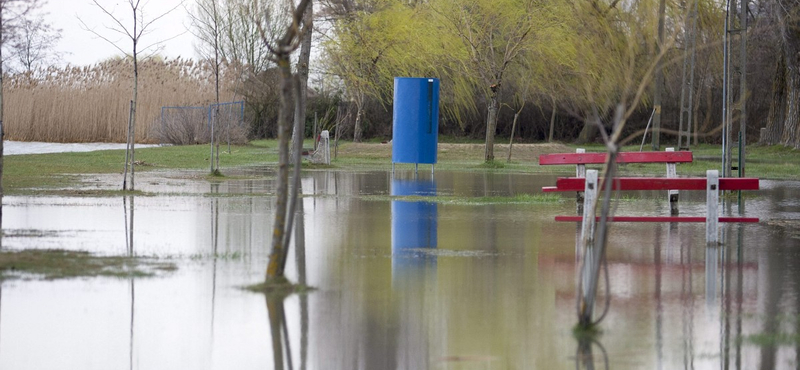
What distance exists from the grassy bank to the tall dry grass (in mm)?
4625

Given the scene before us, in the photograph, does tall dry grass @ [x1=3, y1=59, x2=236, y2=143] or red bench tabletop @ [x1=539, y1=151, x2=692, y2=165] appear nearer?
red bench tabletop @ [x1=539, y1=151, x2=692, y2=165]

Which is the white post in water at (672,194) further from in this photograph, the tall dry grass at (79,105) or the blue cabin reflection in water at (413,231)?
the tall dry grass at (79,105)

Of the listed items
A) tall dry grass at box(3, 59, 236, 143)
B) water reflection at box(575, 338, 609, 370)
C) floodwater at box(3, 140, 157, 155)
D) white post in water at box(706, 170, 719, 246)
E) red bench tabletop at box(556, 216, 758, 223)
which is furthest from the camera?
tall dry grass at box(3, 59, 236, 143)

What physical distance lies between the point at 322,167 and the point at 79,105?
55.9 feet

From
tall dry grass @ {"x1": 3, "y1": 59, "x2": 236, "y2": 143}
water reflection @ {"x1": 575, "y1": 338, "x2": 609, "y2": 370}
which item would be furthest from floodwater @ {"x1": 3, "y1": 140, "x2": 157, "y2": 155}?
water reflection @ {"x1": 575, "y1": 338, "x2": 609, "y2": 370}

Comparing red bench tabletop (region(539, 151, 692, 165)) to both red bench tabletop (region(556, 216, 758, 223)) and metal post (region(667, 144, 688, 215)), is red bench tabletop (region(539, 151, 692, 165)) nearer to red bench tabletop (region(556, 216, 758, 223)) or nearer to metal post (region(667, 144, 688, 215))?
metal post (region(667, 144, 688, 215))

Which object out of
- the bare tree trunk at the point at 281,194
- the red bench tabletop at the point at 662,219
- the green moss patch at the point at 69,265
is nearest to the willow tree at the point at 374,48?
the red bench tabletop at the point at 662,219

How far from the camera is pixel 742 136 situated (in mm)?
19438

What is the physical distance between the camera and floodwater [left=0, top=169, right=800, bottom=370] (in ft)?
19.8

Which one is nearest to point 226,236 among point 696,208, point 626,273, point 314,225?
point 314,225

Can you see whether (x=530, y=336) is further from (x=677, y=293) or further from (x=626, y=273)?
(x=626, y=273)

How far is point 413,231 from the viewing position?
40.2 feet

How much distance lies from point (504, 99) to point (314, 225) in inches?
1508

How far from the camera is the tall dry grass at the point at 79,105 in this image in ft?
134
